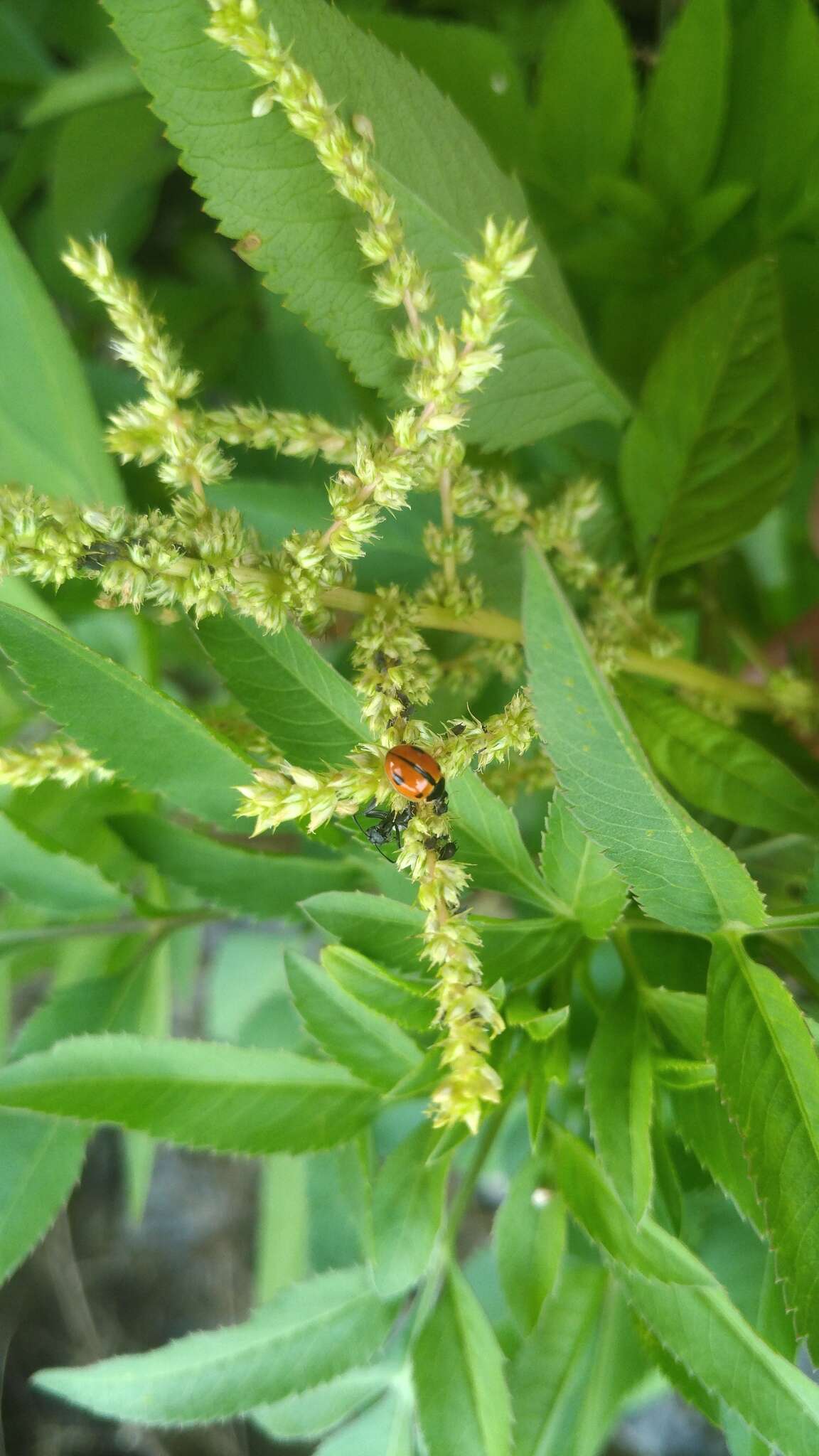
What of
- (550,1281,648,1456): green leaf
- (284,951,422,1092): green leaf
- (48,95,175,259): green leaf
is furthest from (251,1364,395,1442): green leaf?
(48,95,175,259): green leaf

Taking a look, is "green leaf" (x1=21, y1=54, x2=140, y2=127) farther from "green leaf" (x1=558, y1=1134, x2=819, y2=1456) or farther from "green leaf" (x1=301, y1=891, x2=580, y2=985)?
"green leaf" (x1=558, y1=1134, x2=819, y2=1456)

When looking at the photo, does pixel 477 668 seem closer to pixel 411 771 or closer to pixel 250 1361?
pixel 411 771

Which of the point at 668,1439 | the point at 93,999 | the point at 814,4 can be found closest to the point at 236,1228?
the point at 668,1439

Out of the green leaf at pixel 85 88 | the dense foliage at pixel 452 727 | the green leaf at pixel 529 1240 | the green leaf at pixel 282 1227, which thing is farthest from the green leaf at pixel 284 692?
the green leaf at pixel 282 1227

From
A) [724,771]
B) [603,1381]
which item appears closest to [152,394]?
[724,771]

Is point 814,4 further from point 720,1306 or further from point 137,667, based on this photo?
point 720,1306

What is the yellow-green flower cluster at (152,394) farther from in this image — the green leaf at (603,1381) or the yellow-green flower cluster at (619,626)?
the green leaf at (603,1381)
